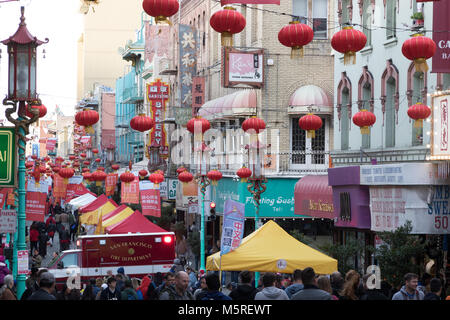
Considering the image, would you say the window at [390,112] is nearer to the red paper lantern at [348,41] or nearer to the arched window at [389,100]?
the arched window at [389,100]

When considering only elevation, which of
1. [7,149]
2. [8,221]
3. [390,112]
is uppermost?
[390,112]

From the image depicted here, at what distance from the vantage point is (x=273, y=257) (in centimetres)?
1836

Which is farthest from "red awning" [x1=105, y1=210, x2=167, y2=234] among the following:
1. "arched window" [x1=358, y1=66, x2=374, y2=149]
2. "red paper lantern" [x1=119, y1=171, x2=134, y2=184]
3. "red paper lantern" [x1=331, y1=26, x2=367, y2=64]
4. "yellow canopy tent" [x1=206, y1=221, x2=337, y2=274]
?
"red paper lantern" [x1=331, y1=26, x2=367, y2=64]

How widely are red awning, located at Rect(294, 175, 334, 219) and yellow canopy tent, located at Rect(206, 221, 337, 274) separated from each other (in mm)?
10495

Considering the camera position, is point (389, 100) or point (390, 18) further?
point (389, 100)

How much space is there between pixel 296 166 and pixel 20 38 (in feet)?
70.3

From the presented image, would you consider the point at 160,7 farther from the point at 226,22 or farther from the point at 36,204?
the point at 36,204

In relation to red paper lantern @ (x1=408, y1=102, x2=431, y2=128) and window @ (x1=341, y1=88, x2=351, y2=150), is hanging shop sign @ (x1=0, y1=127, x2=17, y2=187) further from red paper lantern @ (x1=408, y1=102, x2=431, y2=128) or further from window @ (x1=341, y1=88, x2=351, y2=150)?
window @ (x1=341, y1=88, x2=351, y2=150)

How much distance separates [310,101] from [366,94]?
23.8ft

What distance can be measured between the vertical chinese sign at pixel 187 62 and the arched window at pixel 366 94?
17.8 metres

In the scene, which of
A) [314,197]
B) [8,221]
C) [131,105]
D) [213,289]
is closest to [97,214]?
[314,197]

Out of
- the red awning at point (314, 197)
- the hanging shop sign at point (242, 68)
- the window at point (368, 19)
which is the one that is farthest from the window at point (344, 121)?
the hanging shop sign at point (242, 68)

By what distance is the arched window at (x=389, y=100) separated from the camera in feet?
84.9
